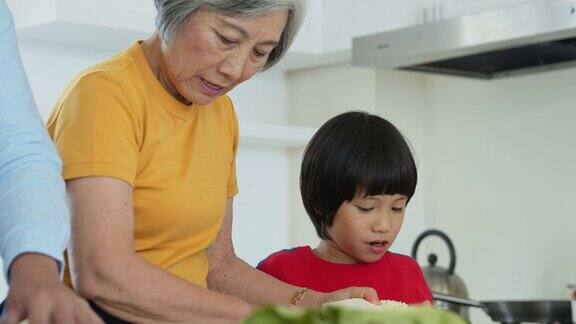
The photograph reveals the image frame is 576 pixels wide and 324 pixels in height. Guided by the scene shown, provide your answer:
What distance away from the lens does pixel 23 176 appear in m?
1.11

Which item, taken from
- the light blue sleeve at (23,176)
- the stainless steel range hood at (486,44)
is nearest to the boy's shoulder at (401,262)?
the light blue sleeve at (23,176)

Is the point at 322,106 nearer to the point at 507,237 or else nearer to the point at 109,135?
the point at 507,237

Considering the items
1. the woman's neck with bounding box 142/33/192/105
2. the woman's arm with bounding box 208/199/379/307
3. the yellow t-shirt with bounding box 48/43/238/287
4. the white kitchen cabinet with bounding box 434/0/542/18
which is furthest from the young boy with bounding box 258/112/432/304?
the white kitchen cabinet with bounding box 434/0/542/18

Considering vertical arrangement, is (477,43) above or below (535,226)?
above

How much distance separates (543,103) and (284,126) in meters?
0.87

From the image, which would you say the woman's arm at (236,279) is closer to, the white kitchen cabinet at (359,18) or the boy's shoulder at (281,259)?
the boy's shoulder at (281,259)

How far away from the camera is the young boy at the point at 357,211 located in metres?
1.78

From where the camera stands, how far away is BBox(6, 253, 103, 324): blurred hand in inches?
38.4

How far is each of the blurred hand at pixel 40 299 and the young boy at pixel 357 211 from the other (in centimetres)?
82

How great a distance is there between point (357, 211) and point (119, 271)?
0.56 metres

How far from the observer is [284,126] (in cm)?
371

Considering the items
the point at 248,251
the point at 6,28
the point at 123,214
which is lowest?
the point at 248,251

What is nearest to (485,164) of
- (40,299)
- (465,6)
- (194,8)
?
(465,6)

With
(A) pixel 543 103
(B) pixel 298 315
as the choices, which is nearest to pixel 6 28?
(B) pixel 298 315
